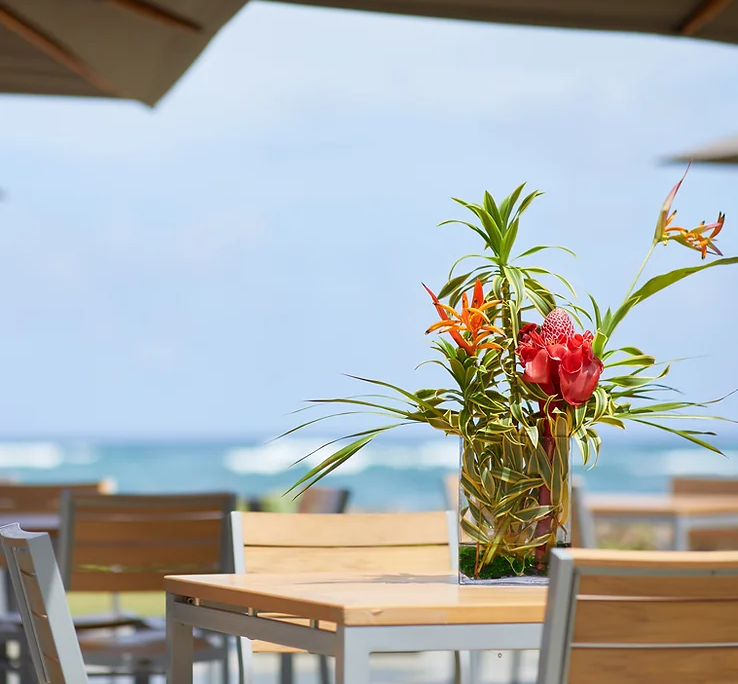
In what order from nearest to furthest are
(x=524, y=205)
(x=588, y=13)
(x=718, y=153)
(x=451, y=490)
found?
(x=524, y=205)
(x=588, y=13)
(x=451, y=490)
(x=718, y=153)

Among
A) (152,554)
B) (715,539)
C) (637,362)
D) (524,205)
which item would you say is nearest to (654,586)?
(637,362)

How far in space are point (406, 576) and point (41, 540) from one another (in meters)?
0.64

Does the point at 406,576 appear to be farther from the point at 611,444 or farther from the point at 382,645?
the point at 611,444

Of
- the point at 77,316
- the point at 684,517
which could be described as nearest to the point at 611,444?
the point at 77,316

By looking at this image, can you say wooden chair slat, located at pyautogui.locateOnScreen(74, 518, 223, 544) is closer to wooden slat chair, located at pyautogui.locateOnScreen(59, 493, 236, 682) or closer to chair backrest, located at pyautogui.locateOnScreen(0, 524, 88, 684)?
wooden slat chair, located at pyautogui.locateOnScreen(59, 493, 236, 682)

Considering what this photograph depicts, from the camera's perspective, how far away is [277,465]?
74.6 feet

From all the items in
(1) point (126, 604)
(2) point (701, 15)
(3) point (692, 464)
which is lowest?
(1) point (126, 604)

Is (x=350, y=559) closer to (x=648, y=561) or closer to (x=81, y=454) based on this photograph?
(x=648, y=561)

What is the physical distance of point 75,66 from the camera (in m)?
3.31

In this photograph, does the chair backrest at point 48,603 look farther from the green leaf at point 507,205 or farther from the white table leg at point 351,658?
the green leaf at point 507,205

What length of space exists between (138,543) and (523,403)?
4.75 feet

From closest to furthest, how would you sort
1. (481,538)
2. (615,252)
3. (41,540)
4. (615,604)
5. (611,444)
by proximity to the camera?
(615,604), (41,540), (481,538), (611,444), (615,252)

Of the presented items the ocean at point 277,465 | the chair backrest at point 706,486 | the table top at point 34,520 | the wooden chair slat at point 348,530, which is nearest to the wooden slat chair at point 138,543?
the table top at point 34,520

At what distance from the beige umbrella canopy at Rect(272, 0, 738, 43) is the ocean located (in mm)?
17928
